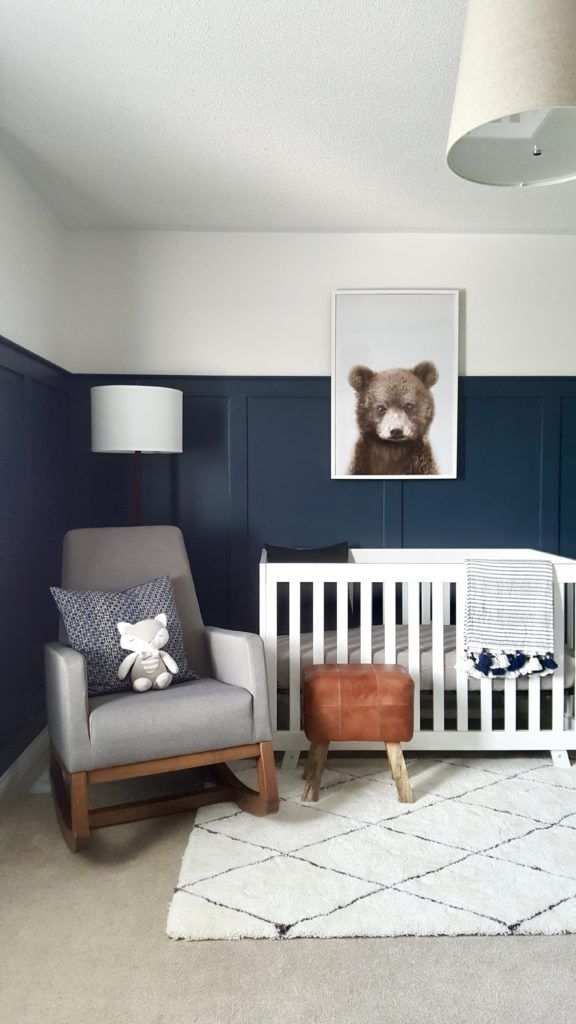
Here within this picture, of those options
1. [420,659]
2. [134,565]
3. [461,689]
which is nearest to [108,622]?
[134,565]

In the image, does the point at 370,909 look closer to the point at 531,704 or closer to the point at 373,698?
the point at 373,698

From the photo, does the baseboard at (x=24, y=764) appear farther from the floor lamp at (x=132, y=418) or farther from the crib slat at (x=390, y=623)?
the crib slat at (x=390, y=623)

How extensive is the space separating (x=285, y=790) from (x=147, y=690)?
63 cm

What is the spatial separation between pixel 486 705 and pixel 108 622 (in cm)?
148

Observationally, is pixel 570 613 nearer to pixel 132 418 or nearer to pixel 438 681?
pixel 438 681

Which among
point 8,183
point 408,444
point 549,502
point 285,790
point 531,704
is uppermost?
point 8,183

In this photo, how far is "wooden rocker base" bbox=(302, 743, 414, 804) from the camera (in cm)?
274

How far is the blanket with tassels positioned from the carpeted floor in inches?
47.2

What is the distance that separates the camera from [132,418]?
Answer: 347cm

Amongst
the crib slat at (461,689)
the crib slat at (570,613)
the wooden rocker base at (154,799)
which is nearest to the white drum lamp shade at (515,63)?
the wooden rocker base at (154,799)

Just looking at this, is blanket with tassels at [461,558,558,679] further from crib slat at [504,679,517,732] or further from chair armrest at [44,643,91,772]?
chair armrest at [44,643,91,772]

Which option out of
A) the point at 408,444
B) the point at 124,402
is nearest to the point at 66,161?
the point at 124,402

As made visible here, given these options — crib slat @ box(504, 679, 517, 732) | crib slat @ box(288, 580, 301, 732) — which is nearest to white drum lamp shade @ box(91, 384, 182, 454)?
crib slat @ box(288, 580, 301, 732)

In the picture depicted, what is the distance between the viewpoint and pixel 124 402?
347 centimetres
